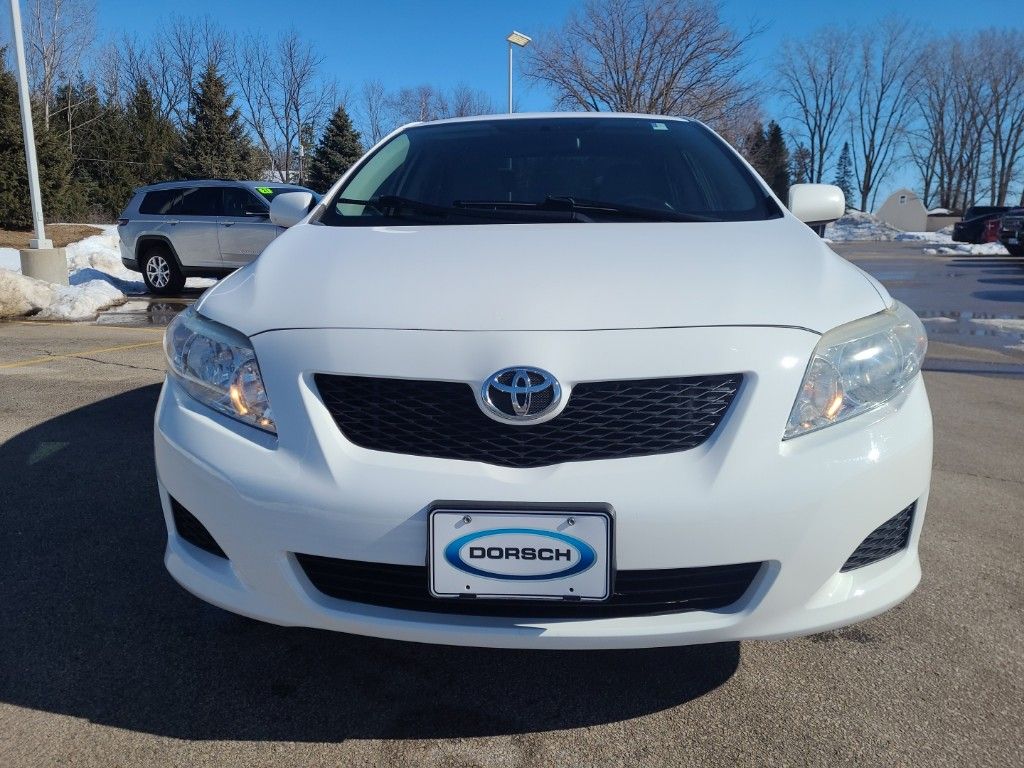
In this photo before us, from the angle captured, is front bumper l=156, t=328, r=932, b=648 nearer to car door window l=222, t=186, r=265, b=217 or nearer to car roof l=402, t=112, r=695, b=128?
car roof l=402, t=112, r=695, b=128

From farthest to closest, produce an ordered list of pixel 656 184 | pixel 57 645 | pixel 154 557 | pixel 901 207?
pixel 901 207
pixel 656 184
pixel 154 557
pixel 57 645

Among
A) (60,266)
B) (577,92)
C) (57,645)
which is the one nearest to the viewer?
(57,645)

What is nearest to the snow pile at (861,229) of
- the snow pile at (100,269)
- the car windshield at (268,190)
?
the car windshield at (268,190)

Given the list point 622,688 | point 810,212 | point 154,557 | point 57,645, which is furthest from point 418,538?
point 810,212

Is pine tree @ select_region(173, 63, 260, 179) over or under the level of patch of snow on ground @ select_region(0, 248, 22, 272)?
over

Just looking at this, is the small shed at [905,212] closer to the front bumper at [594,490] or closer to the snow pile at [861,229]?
the snow pile at [861,229]

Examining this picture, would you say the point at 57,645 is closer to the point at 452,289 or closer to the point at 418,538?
the point at 418,538

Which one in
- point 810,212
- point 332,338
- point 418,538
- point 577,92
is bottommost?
point 418,538

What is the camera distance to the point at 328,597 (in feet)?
5.39

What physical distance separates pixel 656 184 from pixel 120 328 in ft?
22.6

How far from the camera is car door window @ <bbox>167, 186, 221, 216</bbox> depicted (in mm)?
11586

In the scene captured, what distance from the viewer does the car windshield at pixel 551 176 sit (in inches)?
95.3

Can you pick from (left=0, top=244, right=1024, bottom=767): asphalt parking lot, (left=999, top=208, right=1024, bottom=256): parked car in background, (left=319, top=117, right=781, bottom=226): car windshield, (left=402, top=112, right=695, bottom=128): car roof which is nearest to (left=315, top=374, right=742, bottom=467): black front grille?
(left=0, top=244, right=1024, bottom=767): asphalt parking lot

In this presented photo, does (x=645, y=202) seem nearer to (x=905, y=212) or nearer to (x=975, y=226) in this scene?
(x=975, y=226)
